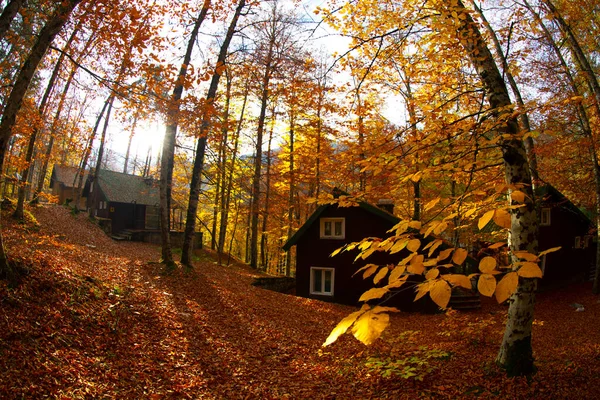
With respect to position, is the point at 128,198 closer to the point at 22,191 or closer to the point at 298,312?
the point at 22,191

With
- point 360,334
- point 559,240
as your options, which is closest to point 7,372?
point 360,334

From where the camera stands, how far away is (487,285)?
1.75 m

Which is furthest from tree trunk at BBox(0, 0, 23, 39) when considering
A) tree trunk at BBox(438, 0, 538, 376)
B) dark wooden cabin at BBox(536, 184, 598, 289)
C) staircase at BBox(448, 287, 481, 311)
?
→ dark wooden cabin at BBox(536, 184, 598, 289)

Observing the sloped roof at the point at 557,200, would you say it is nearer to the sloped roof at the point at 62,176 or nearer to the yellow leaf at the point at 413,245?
the yellow leaf at the point at 413,245

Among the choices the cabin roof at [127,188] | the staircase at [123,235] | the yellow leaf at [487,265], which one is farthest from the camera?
the cabin roof at [127,188]

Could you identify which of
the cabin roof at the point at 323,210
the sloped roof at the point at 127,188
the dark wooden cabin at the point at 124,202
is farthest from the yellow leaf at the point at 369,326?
the sloped roof at the point at 127,188

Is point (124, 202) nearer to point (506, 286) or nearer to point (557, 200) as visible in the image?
point (506, 286)

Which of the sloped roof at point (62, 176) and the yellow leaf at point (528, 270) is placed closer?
the yellow leaf at point (528, 270)

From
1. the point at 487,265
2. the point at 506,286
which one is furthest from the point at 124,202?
the point at 506,286

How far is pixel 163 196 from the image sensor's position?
13.1 m

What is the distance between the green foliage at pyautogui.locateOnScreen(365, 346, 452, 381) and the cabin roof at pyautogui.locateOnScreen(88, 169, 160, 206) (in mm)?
29116

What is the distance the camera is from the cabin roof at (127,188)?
99.1 feet

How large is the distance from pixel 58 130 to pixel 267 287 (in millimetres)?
13557

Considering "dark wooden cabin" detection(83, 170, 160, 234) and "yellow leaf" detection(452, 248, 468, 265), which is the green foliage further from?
"dark wooden cabin" detection(83, 170, 160, 234)
